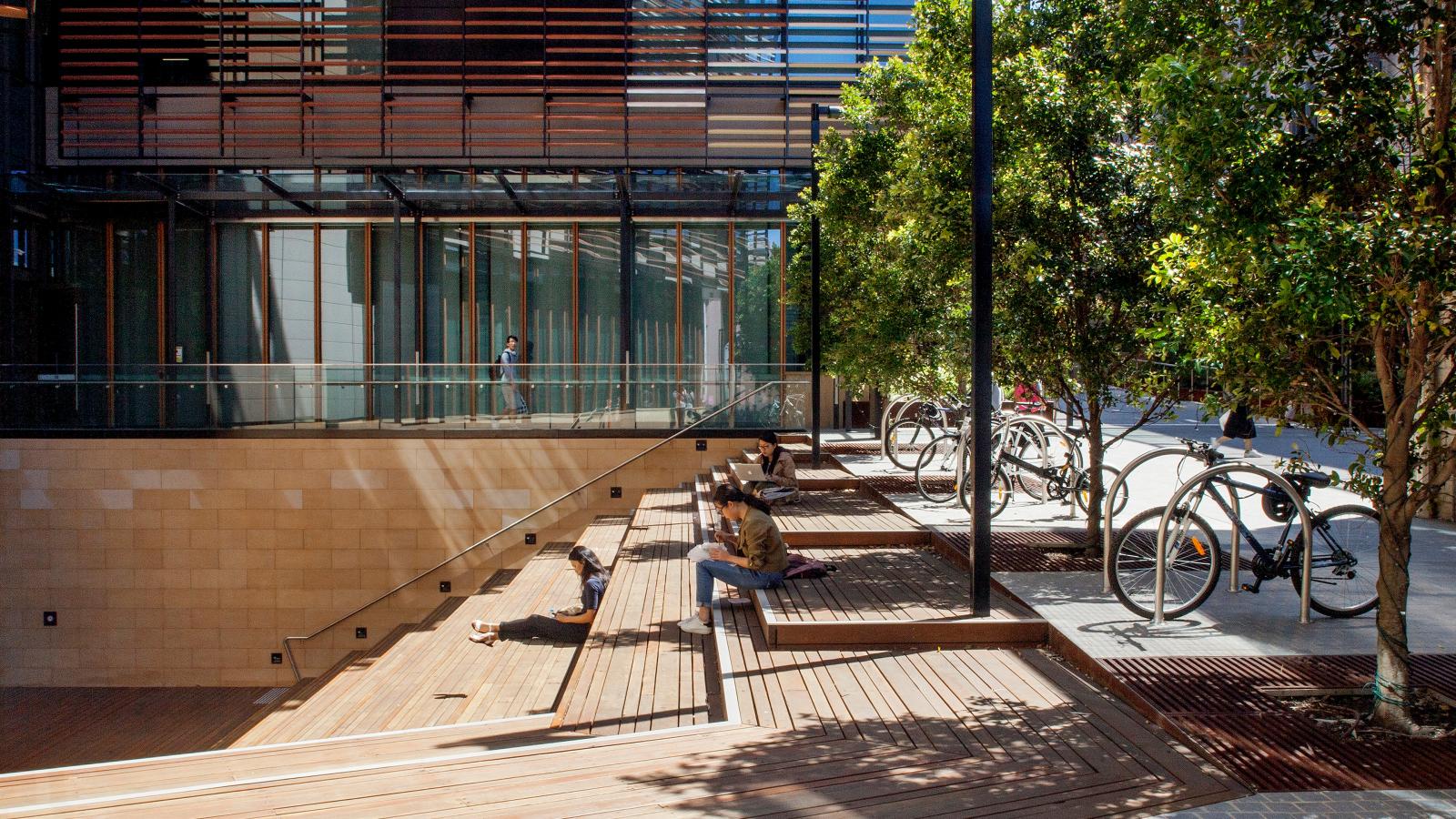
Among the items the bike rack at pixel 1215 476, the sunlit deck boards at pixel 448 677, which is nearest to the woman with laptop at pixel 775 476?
the sunlit deck boards at pixel 448 677

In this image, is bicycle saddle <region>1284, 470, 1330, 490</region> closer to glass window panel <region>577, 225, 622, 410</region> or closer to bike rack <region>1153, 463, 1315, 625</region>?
bike rack <region>1153, 463, 1315, 625</region>

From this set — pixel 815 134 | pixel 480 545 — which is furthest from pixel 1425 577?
pixel 815 134

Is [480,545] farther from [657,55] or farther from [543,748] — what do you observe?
[657,55]

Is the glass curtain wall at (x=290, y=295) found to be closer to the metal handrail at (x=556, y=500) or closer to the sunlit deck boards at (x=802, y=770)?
the metal handrail at (x=556, y=500)

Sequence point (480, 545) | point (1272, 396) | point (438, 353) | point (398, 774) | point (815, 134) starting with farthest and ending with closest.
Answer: point (438, 353), point (815, 134), point (480, 545), point (1272, 396), point (398, 774)

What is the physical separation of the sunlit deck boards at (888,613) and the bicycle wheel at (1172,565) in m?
0.69

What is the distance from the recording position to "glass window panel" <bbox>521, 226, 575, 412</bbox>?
23.0 meters

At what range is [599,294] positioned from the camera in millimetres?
23047

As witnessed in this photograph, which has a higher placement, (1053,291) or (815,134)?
(815,134)

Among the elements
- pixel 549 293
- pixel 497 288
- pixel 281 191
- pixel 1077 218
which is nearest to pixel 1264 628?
pixel 1077 218

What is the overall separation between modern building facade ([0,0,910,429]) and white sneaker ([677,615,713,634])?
48.3 feet

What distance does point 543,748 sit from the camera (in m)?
4.81

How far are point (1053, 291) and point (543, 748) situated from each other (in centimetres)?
542

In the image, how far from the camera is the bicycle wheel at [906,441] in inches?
576
